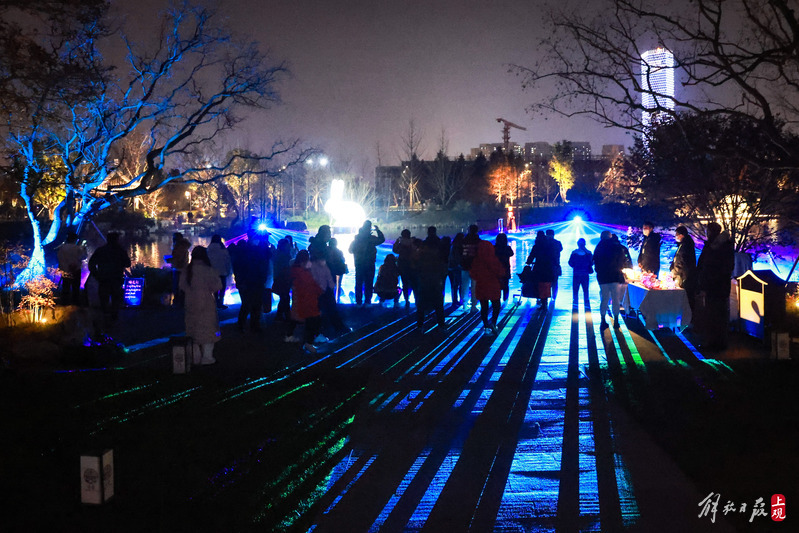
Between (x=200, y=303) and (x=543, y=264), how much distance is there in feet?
25.7

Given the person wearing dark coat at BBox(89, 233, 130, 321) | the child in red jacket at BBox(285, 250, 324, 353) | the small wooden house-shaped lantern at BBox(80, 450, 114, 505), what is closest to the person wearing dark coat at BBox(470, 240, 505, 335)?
the child in red jacket at BBox(285, 250, 324, 353)

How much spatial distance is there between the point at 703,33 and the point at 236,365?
336 inches

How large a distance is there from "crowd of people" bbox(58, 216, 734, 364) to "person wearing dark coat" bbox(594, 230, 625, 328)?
2 cm

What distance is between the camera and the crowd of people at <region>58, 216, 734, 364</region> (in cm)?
1002

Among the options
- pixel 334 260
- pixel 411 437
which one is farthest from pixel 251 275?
pixel 411 437

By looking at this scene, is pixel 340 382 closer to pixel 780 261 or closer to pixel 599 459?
pixel 599 459

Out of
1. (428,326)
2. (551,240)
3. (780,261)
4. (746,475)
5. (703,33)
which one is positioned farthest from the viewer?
(780,261)

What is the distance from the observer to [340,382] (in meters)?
8.81

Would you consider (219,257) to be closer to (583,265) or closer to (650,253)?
(583,265)

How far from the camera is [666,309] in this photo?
12227mm

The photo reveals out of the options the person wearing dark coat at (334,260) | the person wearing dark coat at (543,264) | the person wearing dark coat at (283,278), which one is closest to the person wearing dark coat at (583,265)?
the person wearing dark coat at (543,264)

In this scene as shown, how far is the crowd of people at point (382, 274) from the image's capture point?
32.9 feet

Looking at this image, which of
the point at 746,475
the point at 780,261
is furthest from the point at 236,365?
the point at 780,261

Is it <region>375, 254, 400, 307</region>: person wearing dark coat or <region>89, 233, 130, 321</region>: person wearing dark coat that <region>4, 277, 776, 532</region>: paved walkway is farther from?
<region>375, 254, 400, 307</region>: person wearing dark coat
